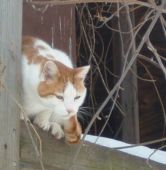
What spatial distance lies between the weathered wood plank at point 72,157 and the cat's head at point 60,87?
136mm

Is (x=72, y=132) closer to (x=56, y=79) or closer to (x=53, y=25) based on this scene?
(x=56, y=79)

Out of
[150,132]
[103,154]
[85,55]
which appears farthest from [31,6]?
[150,132]

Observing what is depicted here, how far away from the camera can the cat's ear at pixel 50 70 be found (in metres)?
2.44

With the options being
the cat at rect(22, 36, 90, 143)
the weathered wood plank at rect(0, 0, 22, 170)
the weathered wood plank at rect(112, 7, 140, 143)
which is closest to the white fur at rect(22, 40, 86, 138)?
the cat at rect(22, 36, 90, 143)

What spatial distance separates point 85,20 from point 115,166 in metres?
1.39

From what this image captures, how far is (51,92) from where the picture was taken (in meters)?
2.47

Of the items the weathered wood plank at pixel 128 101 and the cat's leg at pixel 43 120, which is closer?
the cat's leg at pixel 43 120

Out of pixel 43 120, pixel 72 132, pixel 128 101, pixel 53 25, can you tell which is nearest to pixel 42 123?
pixel 43 120

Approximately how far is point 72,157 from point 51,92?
25cm

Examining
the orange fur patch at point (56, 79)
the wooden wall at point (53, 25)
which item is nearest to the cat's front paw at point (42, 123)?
the orange fur patch at point (56, 79)

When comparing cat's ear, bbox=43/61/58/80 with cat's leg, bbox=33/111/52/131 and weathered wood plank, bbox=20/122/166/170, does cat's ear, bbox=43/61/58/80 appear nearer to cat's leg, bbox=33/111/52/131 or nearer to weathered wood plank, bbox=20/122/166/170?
cat's leg, bbox=33/111/52/131

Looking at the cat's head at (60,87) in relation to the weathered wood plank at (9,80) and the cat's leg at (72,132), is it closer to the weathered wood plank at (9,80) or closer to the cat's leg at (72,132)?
the cat's leg at (72,132)

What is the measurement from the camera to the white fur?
234 cm

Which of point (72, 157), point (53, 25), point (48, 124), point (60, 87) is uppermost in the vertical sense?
point (53, 25)
